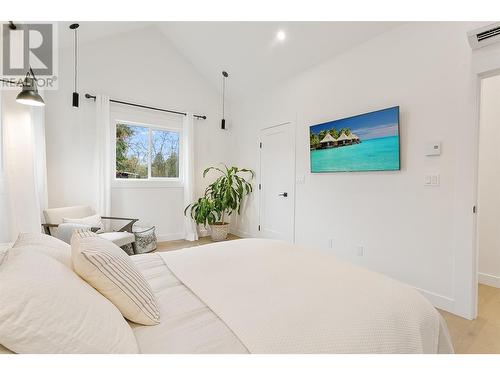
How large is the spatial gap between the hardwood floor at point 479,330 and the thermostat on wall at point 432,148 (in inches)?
55.0

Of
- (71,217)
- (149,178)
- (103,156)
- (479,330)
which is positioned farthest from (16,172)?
(479,330)

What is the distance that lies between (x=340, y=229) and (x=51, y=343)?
2947 mm

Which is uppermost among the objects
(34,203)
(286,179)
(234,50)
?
(234,50)

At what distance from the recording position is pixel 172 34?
4.25 meters

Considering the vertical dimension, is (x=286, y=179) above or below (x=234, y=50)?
below

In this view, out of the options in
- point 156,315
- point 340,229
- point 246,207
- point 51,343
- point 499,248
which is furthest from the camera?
point 246,207

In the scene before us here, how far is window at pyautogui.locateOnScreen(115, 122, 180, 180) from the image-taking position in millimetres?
4172

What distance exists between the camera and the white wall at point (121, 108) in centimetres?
358

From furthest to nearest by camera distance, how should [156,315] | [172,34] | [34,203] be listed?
1. [172,34]
2. [34,203]
3. [156,315]

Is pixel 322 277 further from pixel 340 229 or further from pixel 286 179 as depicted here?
pixel 286 179

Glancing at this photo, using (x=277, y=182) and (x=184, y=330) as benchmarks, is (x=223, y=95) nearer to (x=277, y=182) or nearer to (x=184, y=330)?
(x=277, y=182)

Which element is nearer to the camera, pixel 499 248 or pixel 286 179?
pixel 499 248

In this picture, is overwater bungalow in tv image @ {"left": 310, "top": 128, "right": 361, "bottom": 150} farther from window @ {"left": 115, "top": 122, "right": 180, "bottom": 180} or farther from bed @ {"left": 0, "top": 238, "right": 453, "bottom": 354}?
window @ {"left": 115, "top": 122, "right": 180, "bottom": 180}
